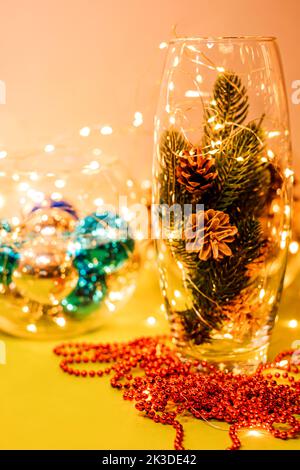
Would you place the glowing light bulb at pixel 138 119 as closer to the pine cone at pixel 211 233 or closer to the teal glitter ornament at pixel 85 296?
the teal glitter ornament at pixel 85 296

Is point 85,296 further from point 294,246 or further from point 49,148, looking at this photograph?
point 294,246

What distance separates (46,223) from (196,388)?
32 centimetres

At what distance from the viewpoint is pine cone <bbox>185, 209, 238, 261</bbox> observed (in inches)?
34.1

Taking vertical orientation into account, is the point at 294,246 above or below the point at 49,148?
below

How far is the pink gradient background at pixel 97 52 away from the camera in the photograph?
1.24m

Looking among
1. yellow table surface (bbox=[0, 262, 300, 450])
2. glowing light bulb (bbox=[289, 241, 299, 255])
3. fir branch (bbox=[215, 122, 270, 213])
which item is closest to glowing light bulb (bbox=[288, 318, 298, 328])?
yellow table surface (bbox=[0, 262, 300, 450])

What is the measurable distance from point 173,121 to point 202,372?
1.05ft

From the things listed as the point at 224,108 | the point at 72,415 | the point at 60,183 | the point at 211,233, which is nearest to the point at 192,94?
the point at 224,108

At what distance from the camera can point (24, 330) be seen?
42.3 inches

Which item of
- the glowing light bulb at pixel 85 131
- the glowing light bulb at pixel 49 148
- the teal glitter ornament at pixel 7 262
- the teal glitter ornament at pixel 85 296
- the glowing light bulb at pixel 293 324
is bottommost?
the glowing light bulb at pixel 293 324

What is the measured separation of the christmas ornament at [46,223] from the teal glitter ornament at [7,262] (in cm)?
3

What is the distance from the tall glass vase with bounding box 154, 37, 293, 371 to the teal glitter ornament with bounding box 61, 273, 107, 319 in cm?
17

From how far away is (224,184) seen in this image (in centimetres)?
87

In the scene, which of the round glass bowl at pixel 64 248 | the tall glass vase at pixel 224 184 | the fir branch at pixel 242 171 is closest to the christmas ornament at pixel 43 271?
the round glass bowl at pixel 64 248
